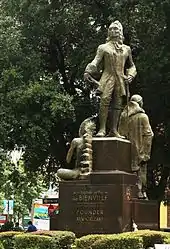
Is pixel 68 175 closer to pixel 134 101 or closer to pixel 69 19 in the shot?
pixel 134 101

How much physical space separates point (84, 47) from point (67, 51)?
1918 millimetres

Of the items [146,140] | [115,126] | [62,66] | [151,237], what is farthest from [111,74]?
[62,66]

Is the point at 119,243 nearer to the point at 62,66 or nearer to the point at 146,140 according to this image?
the point at 146,140

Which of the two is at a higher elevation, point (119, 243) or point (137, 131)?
point (137, 131)

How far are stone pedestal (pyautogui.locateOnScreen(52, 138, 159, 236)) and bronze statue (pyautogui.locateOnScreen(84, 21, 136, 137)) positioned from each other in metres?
0.80

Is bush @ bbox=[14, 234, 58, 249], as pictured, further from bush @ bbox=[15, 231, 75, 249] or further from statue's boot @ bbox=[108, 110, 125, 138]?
statue's boot @ bbox=[108, 110, 125, 138]

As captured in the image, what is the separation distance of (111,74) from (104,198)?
3.08 m

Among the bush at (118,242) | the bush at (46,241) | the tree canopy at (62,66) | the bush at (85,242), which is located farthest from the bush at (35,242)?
the tree canopy at (62,66)

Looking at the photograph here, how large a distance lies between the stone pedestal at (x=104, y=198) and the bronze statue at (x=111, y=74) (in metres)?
0.80

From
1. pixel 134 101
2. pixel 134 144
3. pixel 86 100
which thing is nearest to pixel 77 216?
pixel 134 144

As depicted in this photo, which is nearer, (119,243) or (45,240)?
(119,243)

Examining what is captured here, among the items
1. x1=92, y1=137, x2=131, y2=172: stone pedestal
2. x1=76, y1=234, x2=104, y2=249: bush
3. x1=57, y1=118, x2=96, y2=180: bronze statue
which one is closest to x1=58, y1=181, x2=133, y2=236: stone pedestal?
x1=57, y1=118, x2=96, y2=180: bronze statue

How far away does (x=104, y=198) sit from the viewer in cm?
1419

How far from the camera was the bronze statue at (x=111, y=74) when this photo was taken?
1550cm
